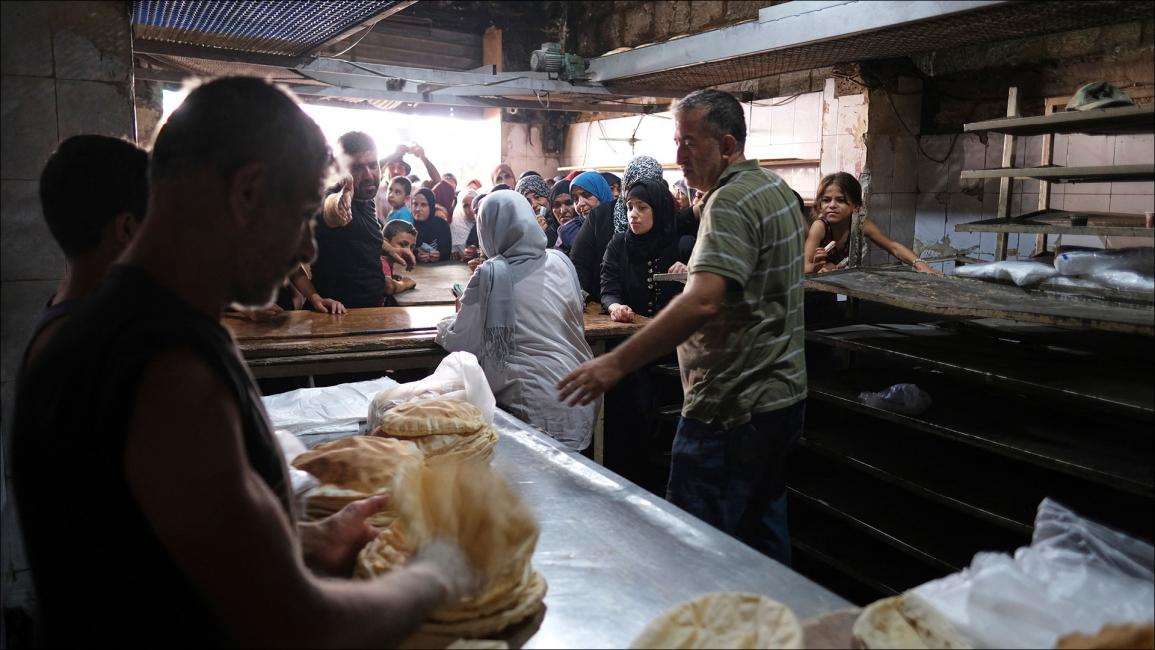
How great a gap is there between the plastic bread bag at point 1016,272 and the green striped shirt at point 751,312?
1.13 metres

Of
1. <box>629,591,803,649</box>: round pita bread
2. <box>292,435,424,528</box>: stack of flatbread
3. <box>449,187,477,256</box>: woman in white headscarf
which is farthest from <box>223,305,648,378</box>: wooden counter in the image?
<box>449,187,477,256</box>: woman in white headscarf

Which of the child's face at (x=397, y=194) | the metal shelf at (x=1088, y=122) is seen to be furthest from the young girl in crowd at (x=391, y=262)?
the metal shelf at (x=1088, y=122)

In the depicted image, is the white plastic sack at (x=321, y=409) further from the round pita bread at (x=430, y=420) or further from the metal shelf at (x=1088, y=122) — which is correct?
the metal shelf at (x=1088, y=122)

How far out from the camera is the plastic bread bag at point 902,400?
10.5 feet

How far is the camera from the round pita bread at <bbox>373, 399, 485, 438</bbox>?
196 centimetres

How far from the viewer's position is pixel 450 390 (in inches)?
93.8

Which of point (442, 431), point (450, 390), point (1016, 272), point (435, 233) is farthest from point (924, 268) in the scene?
point (435, 233)

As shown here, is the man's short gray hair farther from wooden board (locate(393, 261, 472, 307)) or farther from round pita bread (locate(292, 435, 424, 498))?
wooden board (locate(393, 261, 472, 307))

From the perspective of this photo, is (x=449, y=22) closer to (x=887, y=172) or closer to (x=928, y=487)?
(x=887, y=172)

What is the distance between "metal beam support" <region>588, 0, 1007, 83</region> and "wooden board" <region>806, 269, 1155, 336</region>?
4.15 feet

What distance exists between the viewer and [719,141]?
251 centimetres

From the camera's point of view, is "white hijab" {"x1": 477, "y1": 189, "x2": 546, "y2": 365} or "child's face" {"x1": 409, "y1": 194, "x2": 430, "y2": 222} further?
"child's face" {"x1": 409, "y1": 194, "x2": 430, "y2": 222}

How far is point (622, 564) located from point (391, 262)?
14.0 feet

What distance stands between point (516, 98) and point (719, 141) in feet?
13.2
